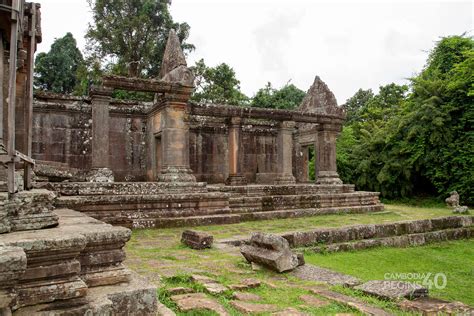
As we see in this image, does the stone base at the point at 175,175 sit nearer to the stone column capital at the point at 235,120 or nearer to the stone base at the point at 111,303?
the stone column capital at the point at 235,120

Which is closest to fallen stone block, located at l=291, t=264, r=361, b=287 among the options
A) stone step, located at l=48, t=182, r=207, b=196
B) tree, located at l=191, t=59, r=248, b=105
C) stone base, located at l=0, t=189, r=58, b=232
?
stone base, located at l=0, t=189, r=58, b=232

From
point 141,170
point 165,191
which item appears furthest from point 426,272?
point 141,170

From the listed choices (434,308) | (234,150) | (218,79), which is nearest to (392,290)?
(434,308)

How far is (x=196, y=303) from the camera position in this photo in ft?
10.6

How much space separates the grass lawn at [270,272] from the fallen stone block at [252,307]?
9 centimetres

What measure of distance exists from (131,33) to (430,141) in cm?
1826

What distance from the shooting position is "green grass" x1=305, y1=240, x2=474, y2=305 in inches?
204

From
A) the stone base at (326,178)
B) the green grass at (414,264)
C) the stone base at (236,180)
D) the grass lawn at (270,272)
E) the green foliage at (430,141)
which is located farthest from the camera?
the green foliage at (430,141)

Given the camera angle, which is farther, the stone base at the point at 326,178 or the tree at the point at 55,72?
the tree at the point at 55,72

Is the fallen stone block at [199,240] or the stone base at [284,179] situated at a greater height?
the stone base at [284,179]

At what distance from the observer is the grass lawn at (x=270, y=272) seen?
3.66 meters

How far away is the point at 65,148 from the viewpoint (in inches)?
473

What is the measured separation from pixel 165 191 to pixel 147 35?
17.4 metres

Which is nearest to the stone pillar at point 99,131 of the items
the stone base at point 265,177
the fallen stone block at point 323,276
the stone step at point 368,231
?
the stone step at point 368,231
